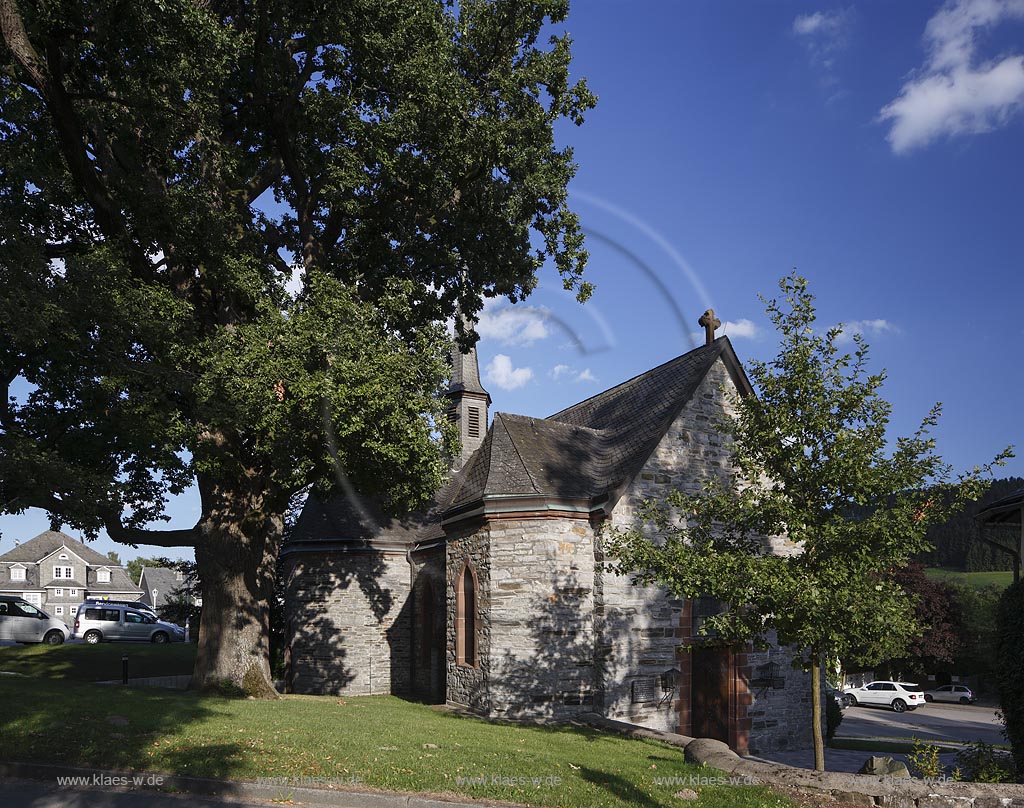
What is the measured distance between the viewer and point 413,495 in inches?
648

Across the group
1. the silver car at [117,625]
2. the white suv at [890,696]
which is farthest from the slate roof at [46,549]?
the white suv at [890,696]

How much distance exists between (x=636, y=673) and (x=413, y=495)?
23.0 feet

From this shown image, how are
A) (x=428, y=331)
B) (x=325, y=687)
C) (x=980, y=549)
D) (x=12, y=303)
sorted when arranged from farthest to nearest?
(x=980, y=549)
(x=325, y=687)
(x=428, y=331)
(x=12, y=303)

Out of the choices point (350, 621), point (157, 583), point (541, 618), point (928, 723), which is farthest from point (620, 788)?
point (157, 583)

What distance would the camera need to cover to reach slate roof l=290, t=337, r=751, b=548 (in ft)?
61.0

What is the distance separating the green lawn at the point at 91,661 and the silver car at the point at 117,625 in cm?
533

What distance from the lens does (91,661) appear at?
87.5ft

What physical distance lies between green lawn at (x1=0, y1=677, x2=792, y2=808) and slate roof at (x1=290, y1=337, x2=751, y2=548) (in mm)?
6139

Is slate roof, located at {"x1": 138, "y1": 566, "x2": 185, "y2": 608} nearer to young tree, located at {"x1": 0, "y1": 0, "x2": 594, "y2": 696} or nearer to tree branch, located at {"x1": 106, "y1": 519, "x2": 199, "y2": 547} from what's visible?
tree branch, located at {"x1": 106, "y1": 519, "x2": 199, "y2": 547}

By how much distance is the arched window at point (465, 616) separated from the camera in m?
19.1

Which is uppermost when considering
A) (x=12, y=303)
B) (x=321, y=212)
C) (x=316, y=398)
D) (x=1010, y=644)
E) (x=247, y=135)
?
(x=247, y=135)

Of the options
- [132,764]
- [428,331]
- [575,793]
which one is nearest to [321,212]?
[428,331]

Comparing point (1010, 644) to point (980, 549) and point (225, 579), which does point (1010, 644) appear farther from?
point (980, 549)

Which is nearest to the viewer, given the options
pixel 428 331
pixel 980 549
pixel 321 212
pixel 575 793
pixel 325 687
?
pixel 575 793
